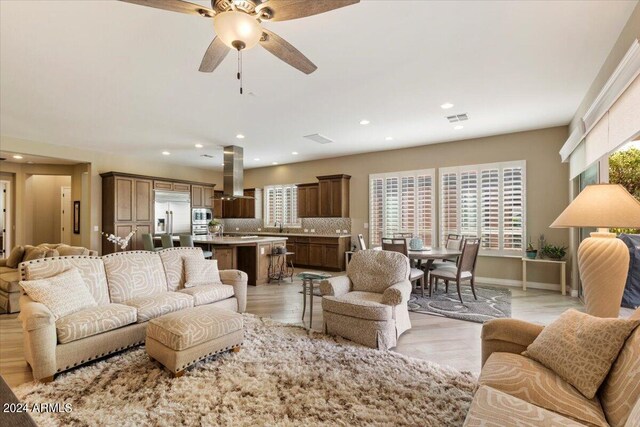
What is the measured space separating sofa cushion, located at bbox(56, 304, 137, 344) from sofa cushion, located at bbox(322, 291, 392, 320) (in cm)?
195

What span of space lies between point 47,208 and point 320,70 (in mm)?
9820

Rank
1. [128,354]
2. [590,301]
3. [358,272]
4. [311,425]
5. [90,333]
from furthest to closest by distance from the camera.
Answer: [358,272], [128,354], [90,333], [590,301], [311,425]

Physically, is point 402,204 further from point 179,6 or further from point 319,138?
point 179,6

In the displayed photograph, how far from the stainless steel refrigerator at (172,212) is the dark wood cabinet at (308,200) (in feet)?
10.5

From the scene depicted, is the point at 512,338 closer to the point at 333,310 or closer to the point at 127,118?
the point at 333,310

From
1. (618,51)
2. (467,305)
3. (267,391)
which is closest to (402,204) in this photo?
(467,305)

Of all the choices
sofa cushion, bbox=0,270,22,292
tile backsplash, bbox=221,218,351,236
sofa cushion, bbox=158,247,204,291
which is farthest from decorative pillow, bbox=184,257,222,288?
tile backsplash, bbox=221,218,351,236

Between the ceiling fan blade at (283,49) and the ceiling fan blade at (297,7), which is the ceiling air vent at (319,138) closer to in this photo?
the ceiling fan blade at (283,49)

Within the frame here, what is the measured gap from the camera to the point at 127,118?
16.7 feet

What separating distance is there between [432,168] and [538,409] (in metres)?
5.98

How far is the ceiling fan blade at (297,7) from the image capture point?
5.88 ft

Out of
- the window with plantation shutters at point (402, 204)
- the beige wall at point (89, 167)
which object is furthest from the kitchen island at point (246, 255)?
the beige wall at point (89, 167)

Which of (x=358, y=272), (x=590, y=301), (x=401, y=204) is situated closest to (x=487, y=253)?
(x=401, y=204)

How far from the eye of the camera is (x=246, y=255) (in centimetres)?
631
